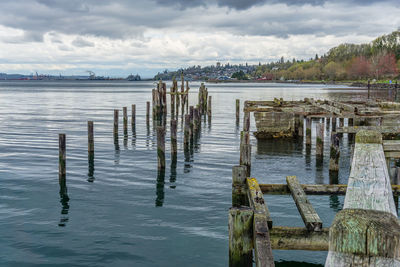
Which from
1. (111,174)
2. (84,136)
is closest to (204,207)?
(111,174)

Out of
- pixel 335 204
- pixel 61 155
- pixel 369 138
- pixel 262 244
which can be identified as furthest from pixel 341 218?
pixel 61 155

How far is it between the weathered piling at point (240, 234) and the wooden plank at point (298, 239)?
48cm

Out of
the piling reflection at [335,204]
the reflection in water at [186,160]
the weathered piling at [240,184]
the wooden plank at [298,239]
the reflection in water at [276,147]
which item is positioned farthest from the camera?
the reflection in water at [276,147]

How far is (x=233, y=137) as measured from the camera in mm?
28594

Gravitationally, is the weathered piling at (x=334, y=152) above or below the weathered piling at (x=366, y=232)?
below

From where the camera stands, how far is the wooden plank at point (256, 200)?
21.8 feet

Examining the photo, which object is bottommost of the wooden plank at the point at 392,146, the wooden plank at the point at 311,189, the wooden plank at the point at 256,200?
the wooden plank at the point at 311,189

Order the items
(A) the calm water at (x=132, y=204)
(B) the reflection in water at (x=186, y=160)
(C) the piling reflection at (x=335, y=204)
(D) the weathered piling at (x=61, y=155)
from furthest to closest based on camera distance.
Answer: (B) the reflection in water at (x=186, y=160) → (D) the weathered piling at (x=61, y=155) → (C) the piling reflection at (x=335, y=204) → (A) the calm water at (x=132, y=204)

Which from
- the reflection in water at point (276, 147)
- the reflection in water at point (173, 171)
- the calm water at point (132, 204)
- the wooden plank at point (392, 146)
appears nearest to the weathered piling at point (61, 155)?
the calm water at point (132, 204)

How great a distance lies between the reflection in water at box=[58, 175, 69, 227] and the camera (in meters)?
11.5

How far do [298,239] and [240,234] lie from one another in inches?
39.1

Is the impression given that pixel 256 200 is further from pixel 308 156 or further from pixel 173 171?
pixel 308 156

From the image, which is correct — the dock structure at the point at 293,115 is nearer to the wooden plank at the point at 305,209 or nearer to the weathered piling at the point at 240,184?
the wooden plank at the point at 305,209

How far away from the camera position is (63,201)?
13.4 meters
